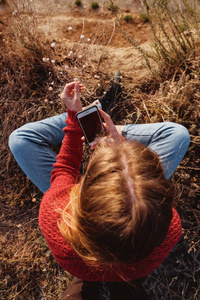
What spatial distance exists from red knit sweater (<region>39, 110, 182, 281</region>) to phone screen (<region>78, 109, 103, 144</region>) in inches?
1.9

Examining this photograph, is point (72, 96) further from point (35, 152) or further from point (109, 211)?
point (109, 211)

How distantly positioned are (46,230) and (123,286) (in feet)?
2.82

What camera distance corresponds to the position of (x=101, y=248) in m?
0.93

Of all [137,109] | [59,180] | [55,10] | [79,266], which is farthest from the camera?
[55,10]

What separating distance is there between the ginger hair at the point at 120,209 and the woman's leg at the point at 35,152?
70 cm

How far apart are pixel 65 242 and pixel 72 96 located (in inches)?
38.9

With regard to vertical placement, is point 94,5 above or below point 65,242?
above

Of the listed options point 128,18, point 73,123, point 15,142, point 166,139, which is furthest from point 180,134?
point 128,18

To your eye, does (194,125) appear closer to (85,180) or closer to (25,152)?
(85,180)

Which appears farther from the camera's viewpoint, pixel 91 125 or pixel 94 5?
pixel 94 5

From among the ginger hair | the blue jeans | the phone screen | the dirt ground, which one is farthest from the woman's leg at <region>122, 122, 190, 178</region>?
the dirt ground

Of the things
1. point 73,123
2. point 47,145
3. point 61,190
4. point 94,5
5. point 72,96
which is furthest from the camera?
point 94,5

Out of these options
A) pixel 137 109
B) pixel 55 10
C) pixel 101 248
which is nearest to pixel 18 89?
pixel 137 109

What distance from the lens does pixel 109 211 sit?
871 mm
